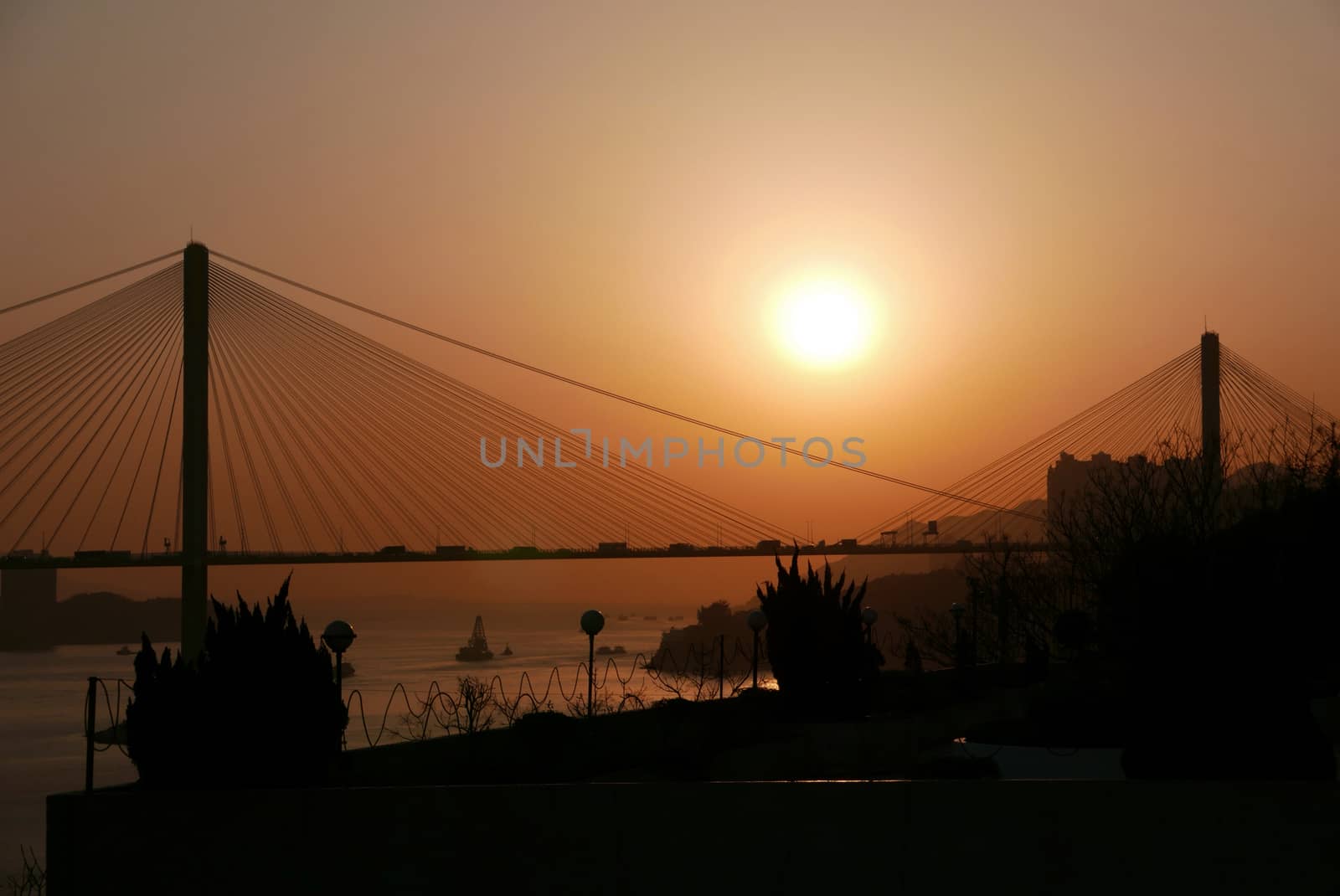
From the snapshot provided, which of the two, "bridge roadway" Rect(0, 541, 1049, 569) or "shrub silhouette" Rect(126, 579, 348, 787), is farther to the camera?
"bridge roadway" Rect(0, 541, 1049, 569)

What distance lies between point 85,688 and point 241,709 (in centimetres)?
5493

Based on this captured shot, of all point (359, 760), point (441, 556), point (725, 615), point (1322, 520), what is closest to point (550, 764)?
point (359, 760)

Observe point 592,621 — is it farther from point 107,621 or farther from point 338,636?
point 107,621

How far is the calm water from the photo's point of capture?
59062 mm

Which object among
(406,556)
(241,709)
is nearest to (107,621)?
(406,556)

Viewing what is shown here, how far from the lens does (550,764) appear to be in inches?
574

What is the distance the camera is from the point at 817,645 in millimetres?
20422

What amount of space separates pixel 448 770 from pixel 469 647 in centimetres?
13486

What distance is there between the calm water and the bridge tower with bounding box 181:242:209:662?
13.9ft

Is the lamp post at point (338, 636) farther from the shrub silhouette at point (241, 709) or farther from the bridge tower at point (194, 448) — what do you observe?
the bridge tower at point (194, 448)

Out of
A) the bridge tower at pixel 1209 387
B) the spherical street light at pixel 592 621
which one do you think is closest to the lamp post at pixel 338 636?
the spherical street light at pixel 592 621

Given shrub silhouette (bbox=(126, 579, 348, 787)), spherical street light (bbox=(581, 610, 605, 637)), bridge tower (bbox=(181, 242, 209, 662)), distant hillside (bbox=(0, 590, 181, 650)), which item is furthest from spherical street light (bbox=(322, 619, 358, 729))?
distant hillside (bbox=(0, 590, 181, 650))

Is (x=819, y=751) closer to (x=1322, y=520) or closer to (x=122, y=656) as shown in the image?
(x=1322, y=520)

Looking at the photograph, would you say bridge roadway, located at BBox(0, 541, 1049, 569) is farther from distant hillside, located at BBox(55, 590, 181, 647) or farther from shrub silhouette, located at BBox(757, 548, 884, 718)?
distant hillside, located at BBox(55, 590, 181, 647)
